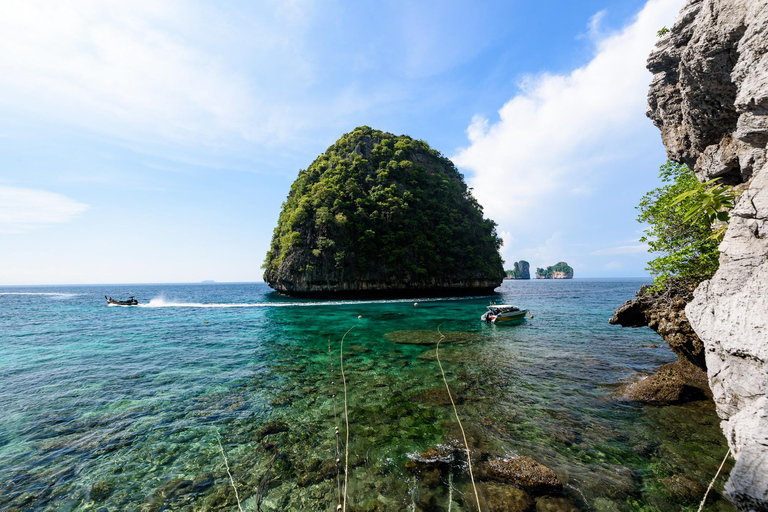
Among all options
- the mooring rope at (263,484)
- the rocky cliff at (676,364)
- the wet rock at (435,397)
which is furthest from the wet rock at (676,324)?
the mooring rope at (263,484)

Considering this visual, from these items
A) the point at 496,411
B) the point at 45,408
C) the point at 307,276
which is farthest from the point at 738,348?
the point at 307,276

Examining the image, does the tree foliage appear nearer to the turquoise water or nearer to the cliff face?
the cliff face

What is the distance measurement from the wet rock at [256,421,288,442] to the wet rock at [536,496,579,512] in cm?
631

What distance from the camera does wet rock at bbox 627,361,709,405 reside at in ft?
28.8

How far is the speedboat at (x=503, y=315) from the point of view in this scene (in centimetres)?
2548

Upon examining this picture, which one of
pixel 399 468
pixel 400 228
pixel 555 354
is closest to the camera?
pixel 399 468

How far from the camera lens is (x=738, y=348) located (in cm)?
407

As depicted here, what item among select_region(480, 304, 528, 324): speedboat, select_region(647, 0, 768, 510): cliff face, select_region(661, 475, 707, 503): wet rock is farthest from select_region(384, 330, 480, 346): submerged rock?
select_region(647, 0, 768, 510): cliff face

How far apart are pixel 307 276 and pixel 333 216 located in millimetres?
12743

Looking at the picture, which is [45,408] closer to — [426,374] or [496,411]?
[426,374]

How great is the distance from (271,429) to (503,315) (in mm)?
22988

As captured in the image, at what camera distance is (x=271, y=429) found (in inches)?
308

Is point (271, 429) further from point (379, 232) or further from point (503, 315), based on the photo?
point (379, 232)

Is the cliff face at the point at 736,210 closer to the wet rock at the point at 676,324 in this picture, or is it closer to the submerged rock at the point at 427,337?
the wet rock at the point at 676,324
